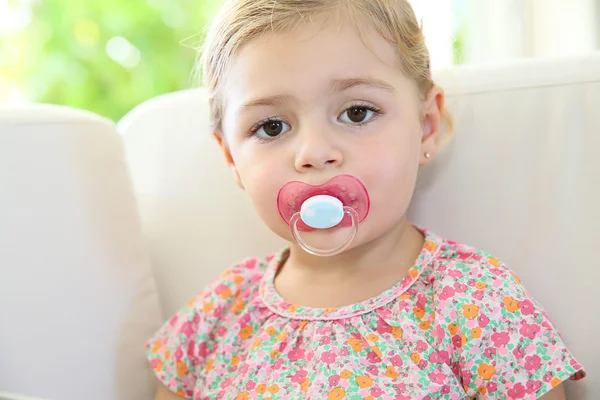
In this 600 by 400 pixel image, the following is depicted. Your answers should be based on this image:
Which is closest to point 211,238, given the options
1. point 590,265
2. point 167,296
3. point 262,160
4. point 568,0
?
point 167,296

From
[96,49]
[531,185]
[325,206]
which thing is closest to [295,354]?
[325,206]

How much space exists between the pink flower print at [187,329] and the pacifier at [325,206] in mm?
296

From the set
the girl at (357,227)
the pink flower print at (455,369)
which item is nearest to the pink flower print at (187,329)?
the girl at (357,227)

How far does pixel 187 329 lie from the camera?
1.09 m

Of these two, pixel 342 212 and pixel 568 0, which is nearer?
pixel 342 212

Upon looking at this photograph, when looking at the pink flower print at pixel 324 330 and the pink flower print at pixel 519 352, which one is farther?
the pink flower print at pixel 324 330

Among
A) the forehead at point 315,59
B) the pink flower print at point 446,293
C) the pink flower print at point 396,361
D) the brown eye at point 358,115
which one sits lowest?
the pink flower print at point 396,361

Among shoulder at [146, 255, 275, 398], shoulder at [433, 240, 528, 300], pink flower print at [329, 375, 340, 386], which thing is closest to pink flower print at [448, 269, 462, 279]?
shoulder at [433, 240, 528, 300]

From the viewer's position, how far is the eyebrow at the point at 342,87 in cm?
88

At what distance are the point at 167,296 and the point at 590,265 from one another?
0.74 meters

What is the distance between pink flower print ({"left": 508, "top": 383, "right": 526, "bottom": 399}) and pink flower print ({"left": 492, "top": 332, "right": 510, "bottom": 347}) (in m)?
0.05

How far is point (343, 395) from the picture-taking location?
854 mm

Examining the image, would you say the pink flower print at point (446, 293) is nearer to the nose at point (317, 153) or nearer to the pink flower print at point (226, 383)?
the nose at point (317, 153)

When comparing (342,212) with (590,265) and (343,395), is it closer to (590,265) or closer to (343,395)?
(343,395)
